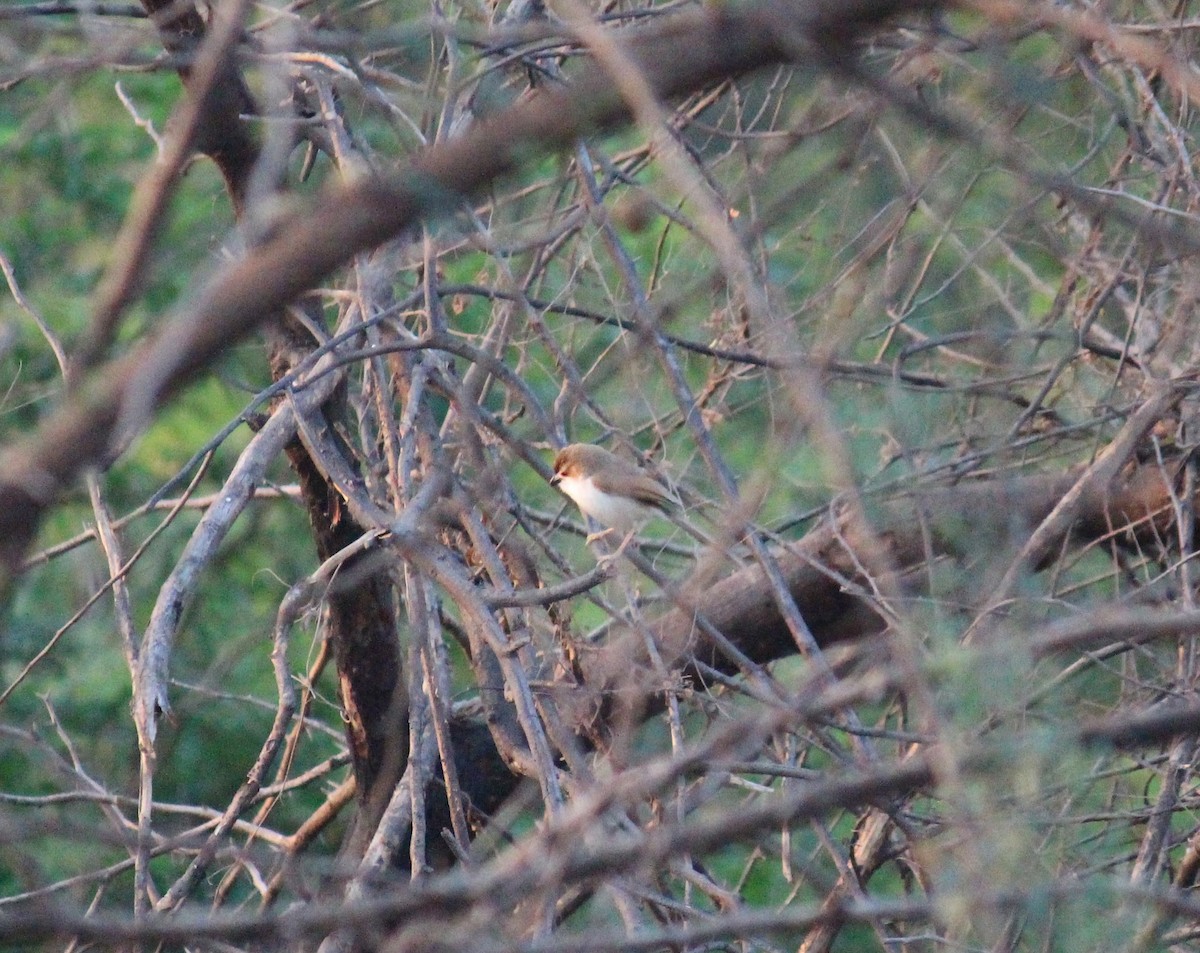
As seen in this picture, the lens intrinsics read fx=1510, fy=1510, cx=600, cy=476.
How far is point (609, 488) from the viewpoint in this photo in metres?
5.22

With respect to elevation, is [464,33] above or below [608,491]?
above

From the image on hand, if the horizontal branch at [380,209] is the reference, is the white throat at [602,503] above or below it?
below

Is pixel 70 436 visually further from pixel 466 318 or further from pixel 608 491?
pixel 466 318

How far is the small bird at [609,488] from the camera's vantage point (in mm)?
5102

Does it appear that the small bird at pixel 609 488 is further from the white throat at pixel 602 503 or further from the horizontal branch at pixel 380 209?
the horizontal branch at pixel 380 209

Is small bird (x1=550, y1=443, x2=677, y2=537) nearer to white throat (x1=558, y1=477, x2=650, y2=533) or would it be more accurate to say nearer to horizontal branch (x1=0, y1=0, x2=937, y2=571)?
white throat (x1=558, y1=477, x2=650, y2=533)

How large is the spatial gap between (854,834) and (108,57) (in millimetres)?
2934

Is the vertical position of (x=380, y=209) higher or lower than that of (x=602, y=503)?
higher

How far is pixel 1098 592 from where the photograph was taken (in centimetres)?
536

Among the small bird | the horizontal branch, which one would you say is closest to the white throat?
the small bird

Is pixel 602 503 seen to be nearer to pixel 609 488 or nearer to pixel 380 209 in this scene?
pixel 609 488

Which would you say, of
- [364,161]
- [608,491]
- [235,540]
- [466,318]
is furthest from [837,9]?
[235,540]

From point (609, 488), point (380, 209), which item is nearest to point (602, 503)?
point (609, 488)

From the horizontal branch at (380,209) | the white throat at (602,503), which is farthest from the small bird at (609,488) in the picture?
the horizontal branch at (380,209)
